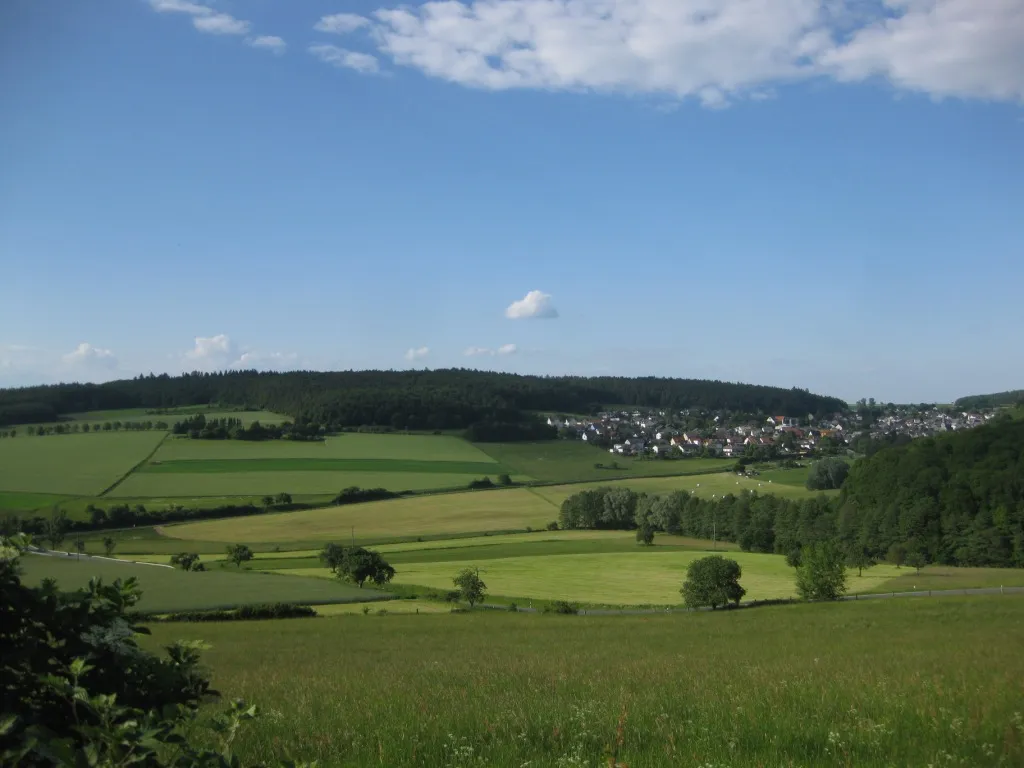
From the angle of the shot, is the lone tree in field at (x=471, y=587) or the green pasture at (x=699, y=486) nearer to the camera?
the lone tree in field at (x=471, y=587)

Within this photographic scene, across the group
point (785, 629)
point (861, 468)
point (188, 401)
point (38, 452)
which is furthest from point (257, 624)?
point (188, 401)

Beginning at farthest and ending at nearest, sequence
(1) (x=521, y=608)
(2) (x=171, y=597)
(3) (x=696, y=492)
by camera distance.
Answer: (3) (x=696, y=492)
(1) (x=521, y=608)
(2) (x=171, y=597)

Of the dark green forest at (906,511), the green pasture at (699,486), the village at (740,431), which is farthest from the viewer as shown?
the village at (740,431)

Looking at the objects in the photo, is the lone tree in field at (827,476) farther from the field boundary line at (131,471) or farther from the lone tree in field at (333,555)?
the field boundary line at (131,471)

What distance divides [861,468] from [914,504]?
889 cm

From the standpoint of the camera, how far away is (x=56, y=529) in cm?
6281

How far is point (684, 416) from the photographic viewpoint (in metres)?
182

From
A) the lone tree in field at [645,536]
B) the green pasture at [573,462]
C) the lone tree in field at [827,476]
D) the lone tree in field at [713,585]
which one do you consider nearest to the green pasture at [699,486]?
the lone tree in field at [827,476]

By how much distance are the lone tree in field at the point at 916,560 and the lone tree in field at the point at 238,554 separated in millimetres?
46883

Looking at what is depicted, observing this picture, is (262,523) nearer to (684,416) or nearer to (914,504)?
(914,504)

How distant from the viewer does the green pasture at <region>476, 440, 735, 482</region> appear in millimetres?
103750

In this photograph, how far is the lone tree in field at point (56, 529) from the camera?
62.1 meters

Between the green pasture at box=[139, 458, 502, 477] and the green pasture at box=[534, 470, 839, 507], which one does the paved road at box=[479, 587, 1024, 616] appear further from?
the green pasture at box=[139, 458, 502, 477]

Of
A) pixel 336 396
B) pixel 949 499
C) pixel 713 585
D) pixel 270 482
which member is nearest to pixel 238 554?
pixel 270 482
